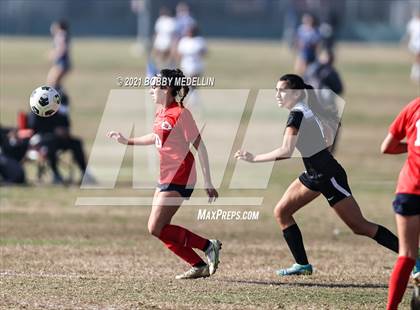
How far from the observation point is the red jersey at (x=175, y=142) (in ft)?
33.4

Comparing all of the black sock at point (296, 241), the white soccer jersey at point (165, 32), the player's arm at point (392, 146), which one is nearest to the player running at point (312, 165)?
the black sock at point (296, 241)

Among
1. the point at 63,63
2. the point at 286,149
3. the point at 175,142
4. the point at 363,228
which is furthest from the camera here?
the point at 63,63

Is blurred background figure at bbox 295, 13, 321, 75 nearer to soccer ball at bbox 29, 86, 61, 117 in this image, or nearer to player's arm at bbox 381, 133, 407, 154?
soccer ball at bbox 29, 86, 61, 117

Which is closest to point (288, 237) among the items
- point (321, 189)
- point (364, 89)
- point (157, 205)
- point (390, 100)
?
point (321, 189)

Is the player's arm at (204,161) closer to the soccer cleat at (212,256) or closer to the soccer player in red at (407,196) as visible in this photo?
the soccer cleat at (212,256)

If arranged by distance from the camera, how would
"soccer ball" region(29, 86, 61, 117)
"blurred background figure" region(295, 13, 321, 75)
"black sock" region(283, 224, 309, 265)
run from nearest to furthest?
"black sock" region(283, 224, 309, 265) < "soccer ball" region(29, 86, 61, 117) < "blurred background figure" region(295, 13, 321, 75)

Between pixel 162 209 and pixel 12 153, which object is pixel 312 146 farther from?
pixel 12 153

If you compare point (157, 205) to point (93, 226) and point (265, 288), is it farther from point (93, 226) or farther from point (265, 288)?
point (93, 226)

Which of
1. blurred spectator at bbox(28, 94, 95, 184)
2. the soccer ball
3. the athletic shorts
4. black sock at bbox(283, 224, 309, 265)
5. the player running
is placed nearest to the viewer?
the player running

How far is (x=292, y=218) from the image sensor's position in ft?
35.8

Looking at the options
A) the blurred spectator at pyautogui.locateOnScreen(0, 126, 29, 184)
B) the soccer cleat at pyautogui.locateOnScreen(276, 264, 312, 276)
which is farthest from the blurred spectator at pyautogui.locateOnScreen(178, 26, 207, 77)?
the soccer cleat at pyautogui.locateOnScreen(276, 264, 312, 276)

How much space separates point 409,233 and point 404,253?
0.17 metres

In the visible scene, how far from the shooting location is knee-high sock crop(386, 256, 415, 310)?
27.7ft

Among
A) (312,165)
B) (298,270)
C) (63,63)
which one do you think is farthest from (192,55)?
(312,165)
